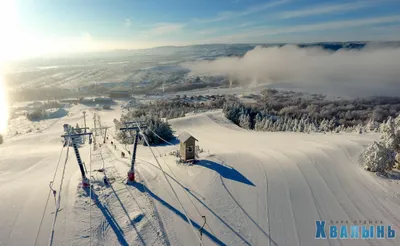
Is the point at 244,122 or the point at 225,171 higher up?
the point at 225,171

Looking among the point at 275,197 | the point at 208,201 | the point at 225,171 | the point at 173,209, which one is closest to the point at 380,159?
the point at 275,197

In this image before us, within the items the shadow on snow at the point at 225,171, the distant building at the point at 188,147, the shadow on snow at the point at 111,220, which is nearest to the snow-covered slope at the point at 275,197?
the shadow on snow at the point at 225,171

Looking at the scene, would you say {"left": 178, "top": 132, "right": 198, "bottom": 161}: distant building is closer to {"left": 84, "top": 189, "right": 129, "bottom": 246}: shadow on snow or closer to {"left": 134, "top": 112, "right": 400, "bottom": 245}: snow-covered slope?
{"left": 134, "top": 112, "right": 400, "bottom": 245}: snow-covered slope

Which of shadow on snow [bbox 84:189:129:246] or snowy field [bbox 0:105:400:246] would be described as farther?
snowy field [bbox 0:105:400:246]

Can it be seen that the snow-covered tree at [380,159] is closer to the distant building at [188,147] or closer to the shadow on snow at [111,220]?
the distant building at [188,147]

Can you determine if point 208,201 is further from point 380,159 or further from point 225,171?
point 380,159

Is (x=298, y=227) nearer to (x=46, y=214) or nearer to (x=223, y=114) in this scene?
(x=46, y=214)

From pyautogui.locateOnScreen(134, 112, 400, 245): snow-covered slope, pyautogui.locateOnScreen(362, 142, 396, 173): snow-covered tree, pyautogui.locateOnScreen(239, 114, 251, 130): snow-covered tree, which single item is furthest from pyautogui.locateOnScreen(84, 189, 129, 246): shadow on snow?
pyautogui.locateOnScreen(239, 114, 251, 130): snow-covered tree

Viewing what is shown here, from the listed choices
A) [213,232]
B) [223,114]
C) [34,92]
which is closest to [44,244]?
[213,232]
